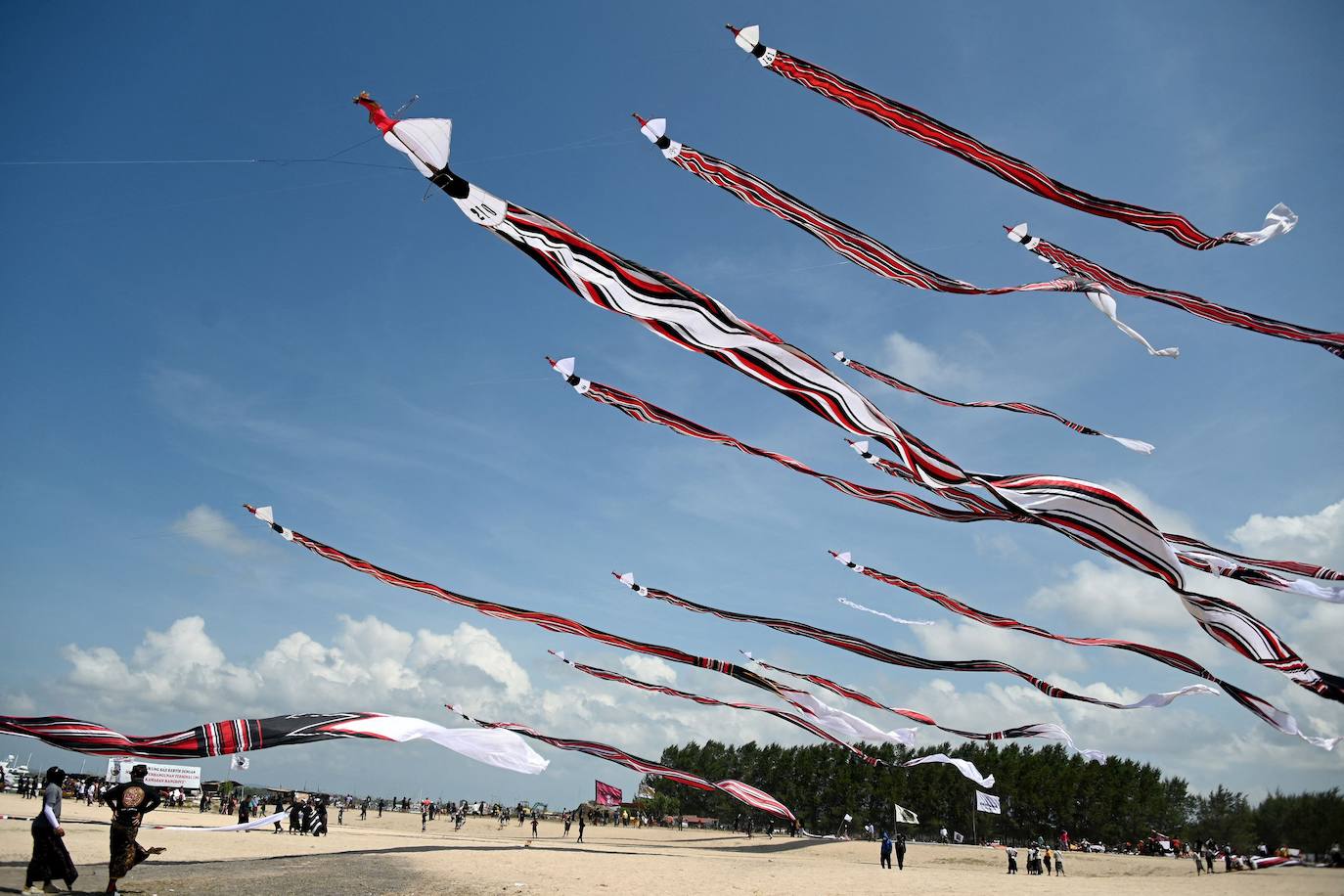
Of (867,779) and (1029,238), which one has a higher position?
(1029,238)

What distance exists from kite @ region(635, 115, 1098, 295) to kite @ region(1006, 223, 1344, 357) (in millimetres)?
→ 228

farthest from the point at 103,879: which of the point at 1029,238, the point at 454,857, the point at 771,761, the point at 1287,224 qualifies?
the point at 771,761

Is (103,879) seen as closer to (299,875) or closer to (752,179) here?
(299,875)

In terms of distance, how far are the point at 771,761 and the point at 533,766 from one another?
3811 inches

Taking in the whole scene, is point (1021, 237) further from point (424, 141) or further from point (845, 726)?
point (845, 726)

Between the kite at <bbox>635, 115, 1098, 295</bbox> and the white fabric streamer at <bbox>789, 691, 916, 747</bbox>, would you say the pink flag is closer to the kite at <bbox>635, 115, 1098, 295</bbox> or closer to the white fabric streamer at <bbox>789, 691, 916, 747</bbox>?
the white fabric streamer at <bbox>789, 691, 916, 747</bbox>

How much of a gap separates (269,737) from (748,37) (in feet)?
49.6

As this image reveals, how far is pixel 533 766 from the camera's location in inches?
603

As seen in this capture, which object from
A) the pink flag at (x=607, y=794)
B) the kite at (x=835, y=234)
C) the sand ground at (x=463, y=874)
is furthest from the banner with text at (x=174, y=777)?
the kite at (x=835, y=234)

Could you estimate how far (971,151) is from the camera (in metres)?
11.9

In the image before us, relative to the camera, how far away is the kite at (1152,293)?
12.3m

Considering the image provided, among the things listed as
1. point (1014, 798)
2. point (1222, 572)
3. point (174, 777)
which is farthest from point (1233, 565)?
point (1014, 798)

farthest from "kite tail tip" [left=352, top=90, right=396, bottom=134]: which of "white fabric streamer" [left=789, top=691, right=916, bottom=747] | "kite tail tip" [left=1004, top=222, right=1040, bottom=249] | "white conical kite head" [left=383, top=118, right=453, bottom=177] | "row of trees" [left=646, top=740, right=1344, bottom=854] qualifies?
"row of trees" [left=646, top=740, right=1344, bottom=854]

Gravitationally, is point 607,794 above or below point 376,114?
below
